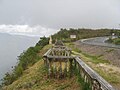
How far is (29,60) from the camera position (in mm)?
A: 33719

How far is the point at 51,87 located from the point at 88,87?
357 centimetres

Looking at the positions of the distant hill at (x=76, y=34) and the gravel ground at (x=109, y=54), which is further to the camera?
the distant hill at (x=76, y=34)

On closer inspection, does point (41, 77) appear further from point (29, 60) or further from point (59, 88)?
point (29, 60)

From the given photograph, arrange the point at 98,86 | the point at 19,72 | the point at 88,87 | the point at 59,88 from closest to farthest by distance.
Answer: the point at 98,86, the point at 88,87, the point at 59,88, the point at 19,72

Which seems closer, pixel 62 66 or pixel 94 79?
pixel 94 79

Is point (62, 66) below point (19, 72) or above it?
above

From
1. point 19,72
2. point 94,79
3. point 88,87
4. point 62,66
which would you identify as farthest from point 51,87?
point 19,72

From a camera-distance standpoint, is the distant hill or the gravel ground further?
the distant hill

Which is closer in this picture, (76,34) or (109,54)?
(109,54)

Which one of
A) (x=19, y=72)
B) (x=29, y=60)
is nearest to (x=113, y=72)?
(x=19, y=72)

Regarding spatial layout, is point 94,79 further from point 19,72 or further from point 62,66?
point 19,72

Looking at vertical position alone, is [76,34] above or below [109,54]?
below

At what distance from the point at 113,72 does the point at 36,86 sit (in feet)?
17.2

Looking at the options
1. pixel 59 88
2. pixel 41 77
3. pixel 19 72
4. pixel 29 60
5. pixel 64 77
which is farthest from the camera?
pixel 29 60
